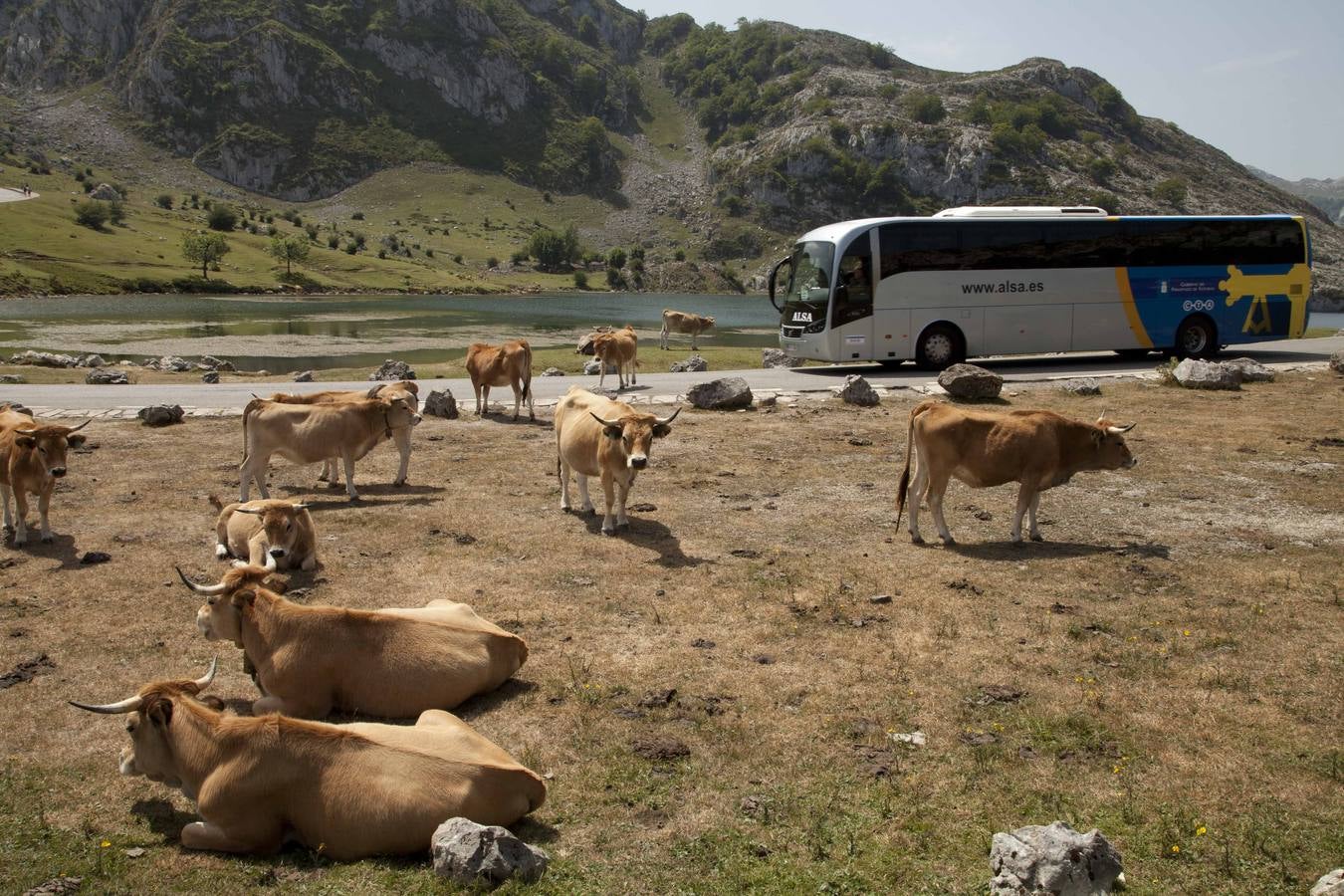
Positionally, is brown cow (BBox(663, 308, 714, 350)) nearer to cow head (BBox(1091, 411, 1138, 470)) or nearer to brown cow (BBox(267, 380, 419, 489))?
A: brown cow (BBox(267, 380, 419, 489))

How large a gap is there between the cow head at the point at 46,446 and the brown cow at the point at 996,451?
10479mm

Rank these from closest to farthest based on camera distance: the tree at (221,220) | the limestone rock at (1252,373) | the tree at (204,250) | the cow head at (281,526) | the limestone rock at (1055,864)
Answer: the limestone rock at (1055,864) < the cow head at (281,526) < the limestone rock at (1252,373) < the tree at (204,250) < the tree at (221,220)

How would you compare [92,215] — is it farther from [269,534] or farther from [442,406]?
[269,534]

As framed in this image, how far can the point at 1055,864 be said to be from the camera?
17.1 feet

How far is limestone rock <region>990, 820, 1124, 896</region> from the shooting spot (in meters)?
5.21

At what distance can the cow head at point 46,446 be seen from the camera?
1221cm

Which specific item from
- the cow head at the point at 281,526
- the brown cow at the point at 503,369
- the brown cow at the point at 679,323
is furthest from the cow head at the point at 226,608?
the brown cow at the point at 679,323

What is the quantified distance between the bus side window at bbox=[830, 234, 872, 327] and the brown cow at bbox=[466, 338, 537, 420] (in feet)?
38.3

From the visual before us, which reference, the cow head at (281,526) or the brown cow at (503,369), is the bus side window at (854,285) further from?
the cow head at (281,526)

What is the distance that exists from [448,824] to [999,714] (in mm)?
4316

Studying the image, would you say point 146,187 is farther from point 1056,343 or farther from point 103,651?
point 103,651

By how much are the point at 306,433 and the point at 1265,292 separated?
32.3 m

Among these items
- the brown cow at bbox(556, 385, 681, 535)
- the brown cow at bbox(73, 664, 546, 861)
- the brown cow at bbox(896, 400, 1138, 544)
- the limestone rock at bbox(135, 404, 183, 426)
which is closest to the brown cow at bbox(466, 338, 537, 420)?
the limestone rock at bbox(135, 404, 183, 426)

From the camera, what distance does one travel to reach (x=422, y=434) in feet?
66.2
